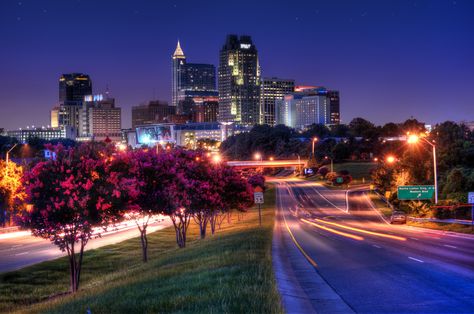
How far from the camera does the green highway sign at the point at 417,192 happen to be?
6386 centimetres

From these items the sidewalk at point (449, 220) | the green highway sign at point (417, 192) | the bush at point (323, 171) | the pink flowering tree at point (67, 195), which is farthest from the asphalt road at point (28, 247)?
the bush at point (323, 171)

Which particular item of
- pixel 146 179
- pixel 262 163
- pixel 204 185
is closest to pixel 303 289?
pixel 146 179

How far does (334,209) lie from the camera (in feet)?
319

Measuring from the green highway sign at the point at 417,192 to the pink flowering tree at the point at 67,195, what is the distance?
142ft

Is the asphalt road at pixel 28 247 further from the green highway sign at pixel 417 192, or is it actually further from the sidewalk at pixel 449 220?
the green highway sign at pixel 417 192

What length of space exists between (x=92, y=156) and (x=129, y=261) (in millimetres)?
14756

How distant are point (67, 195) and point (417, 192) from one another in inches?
1802

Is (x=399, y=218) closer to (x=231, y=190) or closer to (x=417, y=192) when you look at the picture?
(x=417, y=192)

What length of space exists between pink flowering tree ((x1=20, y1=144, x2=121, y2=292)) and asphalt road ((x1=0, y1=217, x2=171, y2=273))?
35.6ft

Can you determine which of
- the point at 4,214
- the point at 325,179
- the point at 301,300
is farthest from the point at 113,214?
the point at 325,179

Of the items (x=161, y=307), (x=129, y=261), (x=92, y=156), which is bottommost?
(x=129, y=261)

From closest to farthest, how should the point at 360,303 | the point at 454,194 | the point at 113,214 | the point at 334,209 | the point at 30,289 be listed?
the point at 360,303 < the point at 113,214 < the point at 30,289 < the point at 454,194 < the point at 334,209

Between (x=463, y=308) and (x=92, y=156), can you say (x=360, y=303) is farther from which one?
(x=92, y=156)

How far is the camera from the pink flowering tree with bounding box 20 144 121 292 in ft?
83.6
